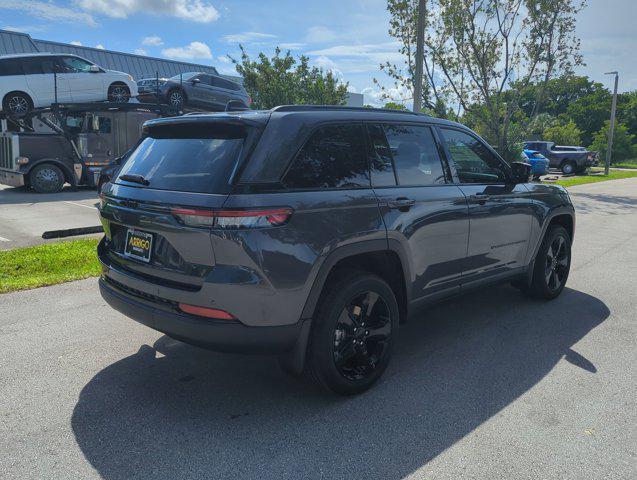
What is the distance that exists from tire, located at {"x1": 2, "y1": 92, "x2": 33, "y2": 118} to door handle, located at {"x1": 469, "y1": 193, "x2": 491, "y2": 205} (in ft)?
48.0

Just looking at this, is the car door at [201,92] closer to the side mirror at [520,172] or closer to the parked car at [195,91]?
the parked car at [195,91]

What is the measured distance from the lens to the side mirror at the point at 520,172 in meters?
4.76

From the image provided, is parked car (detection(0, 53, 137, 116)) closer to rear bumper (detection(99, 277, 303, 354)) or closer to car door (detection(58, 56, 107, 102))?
car door (detection(58, 56, 107, 102))

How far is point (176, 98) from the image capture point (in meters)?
16.9

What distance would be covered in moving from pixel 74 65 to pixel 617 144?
5123 centimetres

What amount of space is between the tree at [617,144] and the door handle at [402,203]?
46.5 meters

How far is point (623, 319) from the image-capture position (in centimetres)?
497

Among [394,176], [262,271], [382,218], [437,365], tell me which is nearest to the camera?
[262,271]

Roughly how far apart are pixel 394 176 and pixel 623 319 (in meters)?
2.97

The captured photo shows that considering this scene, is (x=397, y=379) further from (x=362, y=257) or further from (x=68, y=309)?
(x=68, y=309)

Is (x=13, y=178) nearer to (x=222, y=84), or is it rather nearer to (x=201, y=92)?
(x=201, y=92)

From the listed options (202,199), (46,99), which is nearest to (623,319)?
(202,199)

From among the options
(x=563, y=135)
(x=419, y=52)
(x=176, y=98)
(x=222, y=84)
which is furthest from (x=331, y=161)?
(x=563, y=135)

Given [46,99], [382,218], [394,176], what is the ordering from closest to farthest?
1. [382,218]
2. [394,176]
3. [46,99]
